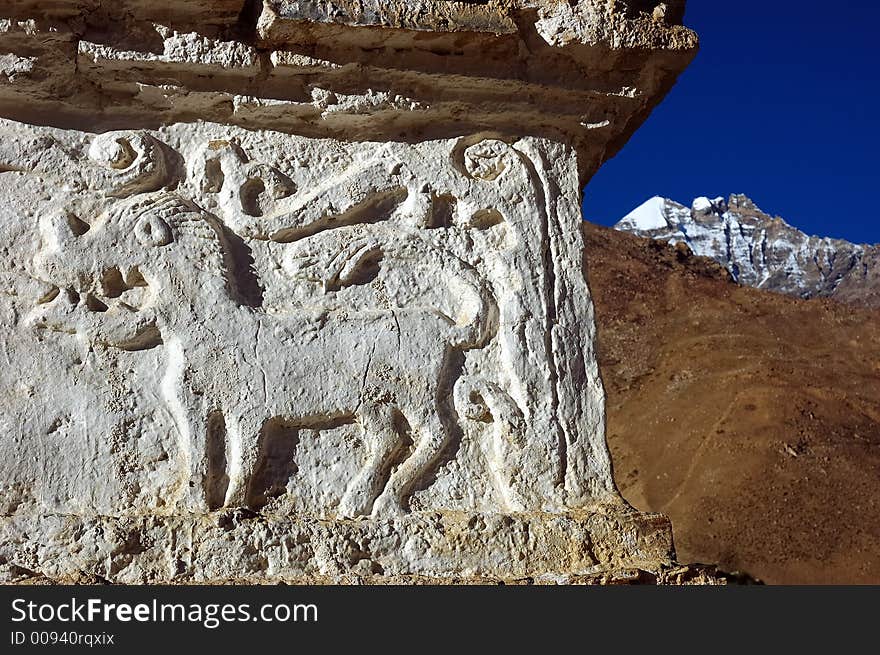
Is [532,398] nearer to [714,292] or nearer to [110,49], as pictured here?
[110,49]

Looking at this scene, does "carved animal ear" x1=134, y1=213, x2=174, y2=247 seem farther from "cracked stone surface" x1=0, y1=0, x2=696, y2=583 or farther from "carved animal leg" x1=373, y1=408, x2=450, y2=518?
"carved animal leg" x1=373, y1=408, x2=450, y2=518

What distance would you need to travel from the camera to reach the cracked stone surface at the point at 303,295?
10.6 feet

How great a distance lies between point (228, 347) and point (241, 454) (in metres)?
0.34

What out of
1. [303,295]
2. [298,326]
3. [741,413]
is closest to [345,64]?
[303,295]

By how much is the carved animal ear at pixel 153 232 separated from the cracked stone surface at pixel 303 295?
0.01 m

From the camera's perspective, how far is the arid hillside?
45.7 ft

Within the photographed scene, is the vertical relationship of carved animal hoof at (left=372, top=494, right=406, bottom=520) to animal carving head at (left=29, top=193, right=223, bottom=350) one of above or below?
below

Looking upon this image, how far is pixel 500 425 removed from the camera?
3.48 m

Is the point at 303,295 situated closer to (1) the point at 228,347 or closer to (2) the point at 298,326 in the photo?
(2) the point at 298,326

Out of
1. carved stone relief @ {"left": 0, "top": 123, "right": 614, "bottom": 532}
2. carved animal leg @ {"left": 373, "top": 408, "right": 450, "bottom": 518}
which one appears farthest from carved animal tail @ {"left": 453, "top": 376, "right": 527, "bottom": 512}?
carved animal leg @ {"left": 373, "top": 408, "right": 450, "bottom": 518}

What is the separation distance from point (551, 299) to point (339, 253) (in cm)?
74

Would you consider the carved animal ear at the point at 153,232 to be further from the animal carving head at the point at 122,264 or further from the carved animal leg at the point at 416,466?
the carved animal leg at the point at 416,466

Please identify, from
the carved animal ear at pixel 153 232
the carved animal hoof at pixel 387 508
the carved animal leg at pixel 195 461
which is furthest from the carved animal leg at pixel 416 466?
the carved animal ear at pixel 153 232

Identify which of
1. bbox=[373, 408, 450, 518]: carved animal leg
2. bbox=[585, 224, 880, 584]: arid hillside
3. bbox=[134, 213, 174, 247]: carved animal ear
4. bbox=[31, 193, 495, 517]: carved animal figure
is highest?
bbox=[585, 224, 880, 584]: arid hillside
